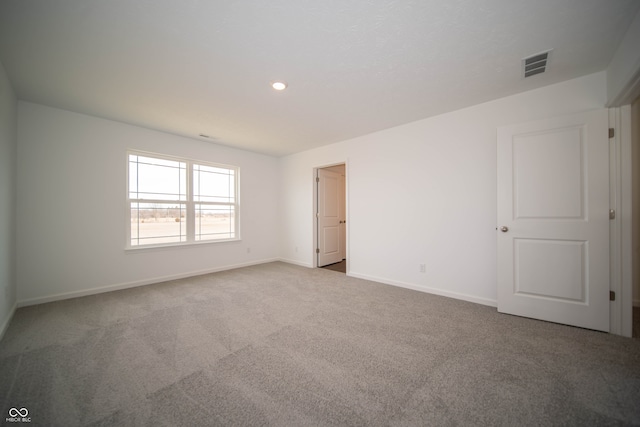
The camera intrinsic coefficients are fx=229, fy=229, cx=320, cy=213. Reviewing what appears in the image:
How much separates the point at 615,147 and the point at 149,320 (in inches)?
196

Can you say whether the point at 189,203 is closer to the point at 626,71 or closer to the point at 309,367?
the point at 309,367

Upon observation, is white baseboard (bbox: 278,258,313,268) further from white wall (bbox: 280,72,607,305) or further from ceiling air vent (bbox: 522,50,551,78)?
ceiling air vent (bbox: 522,50,551,78)

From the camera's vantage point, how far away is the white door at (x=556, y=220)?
2197 millimetres

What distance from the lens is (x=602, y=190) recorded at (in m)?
2.18

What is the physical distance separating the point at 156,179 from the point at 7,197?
1638 millimetres

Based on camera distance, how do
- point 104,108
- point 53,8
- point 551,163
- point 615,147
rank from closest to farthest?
1. point 53,8
2. point 615,147
3. point 551,163
4. point 104,108

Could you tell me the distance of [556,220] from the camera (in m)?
2.37

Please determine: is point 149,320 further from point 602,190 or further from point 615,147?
point 615,147

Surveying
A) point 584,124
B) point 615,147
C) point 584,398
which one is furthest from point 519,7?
point 584,398

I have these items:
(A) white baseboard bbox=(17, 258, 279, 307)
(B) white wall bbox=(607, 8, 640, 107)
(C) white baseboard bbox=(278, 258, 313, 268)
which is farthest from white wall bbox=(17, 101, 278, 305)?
(B) white wall bbox=(607, 8, 640, 107)

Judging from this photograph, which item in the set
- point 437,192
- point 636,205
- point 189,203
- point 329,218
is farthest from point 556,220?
point 189,203

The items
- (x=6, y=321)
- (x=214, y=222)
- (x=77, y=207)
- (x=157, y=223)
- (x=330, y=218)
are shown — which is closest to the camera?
(x=6, y=321)

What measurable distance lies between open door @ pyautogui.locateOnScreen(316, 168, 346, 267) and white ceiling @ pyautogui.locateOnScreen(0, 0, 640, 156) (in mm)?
2254

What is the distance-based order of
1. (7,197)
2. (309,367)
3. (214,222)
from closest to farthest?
(309,367) < (7,197) < (214,222)
